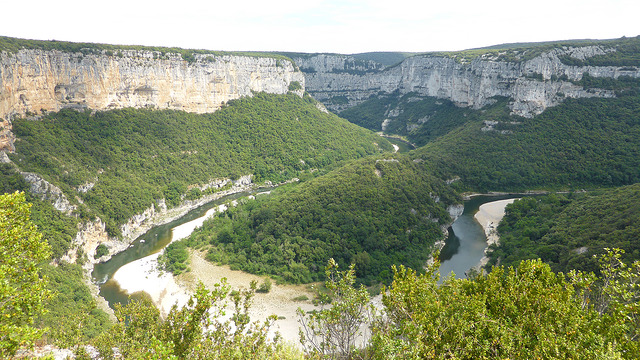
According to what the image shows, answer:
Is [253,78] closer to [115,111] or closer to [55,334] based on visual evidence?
[115,111]

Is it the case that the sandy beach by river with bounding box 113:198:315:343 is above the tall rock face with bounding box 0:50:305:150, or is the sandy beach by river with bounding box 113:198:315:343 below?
below

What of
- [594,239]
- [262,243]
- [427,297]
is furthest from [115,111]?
[594,239]

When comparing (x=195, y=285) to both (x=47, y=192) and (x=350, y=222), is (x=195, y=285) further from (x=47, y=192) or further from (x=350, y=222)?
(x=47, y=192)

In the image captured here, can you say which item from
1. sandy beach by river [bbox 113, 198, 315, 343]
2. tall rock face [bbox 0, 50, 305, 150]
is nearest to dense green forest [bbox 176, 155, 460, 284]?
sandy beach by river [bbox 113, 198, 315, 343]

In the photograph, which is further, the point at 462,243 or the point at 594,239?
the point at 462,243

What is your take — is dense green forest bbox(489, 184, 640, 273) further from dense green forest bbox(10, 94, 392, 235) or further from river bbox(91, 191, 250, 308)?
dense green forest bbox(10, 94, 392, 235)

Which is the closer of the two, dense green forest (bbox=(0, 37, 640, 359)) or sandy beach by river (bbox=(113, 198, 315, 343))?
dense green forest (bbox=(0, 37, 640, 359))
